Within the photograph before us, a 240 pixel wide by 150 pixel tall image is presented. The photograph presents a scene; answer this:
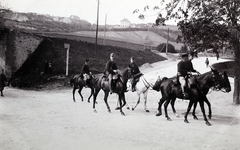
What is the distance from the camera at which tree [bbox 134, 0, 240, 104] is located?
10570 millimetres

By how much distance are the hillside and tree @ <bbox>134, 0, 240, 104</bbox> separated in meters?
12.8

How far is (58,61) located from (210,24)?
17.0 meters

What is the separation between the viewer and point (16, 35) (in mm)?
20594

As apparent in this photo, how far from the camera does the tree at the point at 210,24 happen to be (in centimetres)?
1057

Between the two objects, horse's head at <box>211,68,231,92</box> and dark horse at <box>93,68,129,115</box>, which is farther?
dark horse at <box>93,68,129,115</box>

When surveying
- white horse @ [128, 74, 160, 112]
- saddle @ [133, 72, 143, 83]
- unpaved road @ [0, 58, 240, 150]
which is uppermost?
saddle @ [133, 72, 143, 83]

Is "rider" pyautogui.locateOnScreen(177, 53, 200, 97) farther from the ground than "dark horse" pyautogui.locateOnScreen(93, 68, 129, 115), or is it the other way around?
"rider" pyautogui.locateOnScreen(177, 53, 200, 97)

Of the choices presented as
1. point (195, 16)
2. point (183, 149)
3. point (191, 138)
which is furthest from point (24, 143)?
point (195, 16)

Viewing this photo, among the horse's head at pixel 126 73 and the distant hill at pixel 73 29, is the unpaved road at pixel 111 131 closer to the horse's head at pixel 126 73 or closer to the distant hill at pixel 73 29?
the horse's head at pixel 126 73

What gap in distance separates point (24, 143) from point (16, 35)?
53.9ft

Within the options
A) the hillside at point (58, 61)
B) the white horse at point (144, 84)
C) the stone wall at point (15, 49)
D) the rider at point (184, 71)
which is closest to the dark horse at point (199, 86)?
the rider at point (184, 71)

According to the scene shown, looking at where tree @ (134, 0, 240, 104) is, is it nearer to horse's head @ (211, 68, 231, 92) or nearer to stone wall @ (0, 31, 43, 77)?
horse's head @ (211, 68, 231, 92)

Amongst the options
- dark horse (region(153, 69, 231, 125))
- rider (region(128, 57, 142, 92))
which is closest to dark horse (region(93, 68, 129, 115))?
rider (region(128, 57, 142, 92))

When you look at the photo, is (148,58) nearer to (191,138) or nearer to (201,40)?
(201,40)
